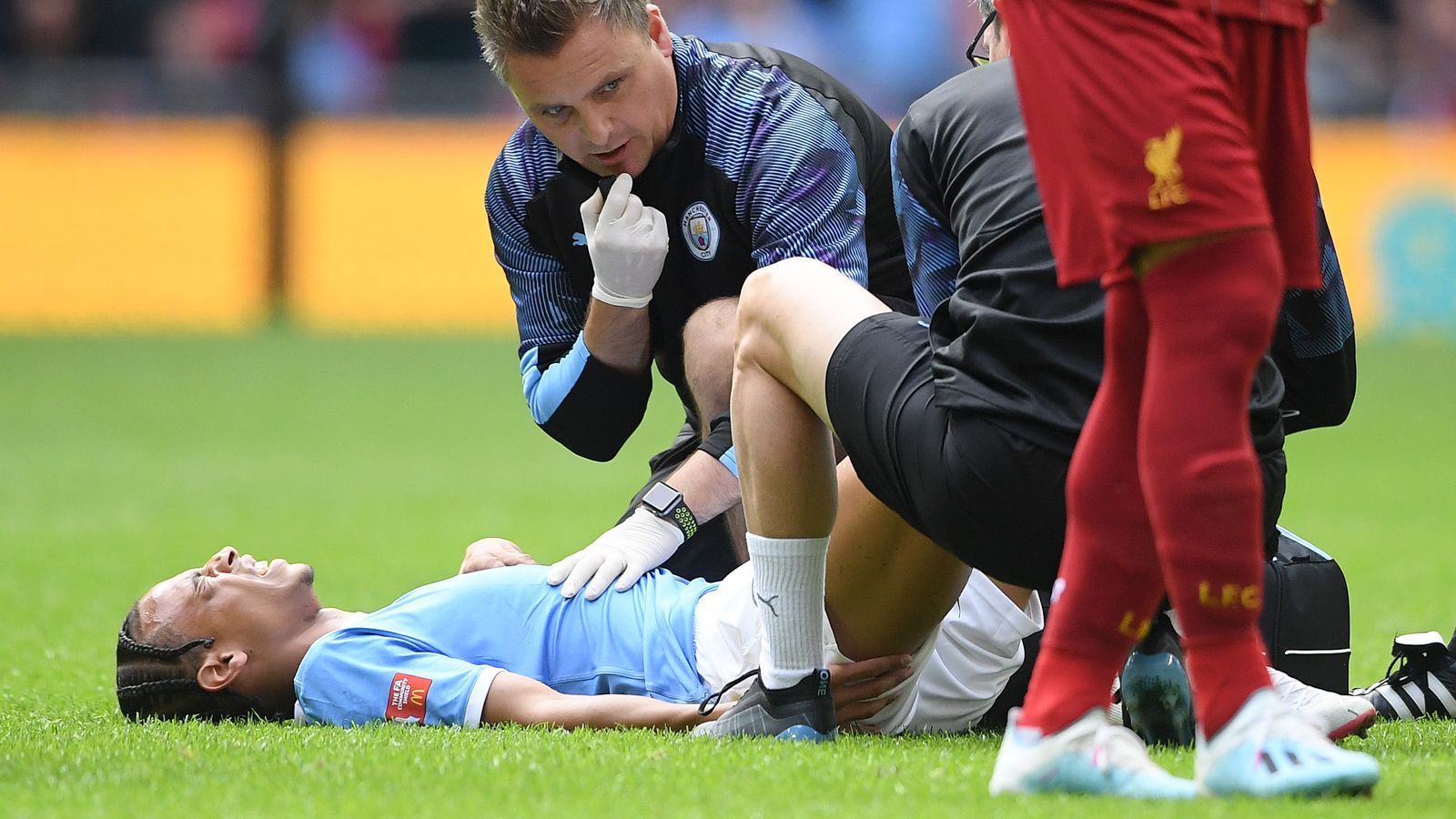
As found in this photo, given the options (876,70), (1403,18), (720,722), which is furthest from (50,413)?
(1403,18)

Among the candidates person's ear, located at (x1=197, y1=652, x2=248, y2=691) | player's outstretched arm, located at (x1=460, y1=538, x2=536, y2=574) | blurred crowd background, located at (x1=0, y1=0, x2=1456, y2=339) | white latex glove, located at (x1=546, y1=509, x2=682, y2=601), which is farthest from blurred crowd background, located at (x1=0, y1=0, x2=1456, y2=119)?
person's ear, located at (x1=197, y1=652, x2=248, y2=691)

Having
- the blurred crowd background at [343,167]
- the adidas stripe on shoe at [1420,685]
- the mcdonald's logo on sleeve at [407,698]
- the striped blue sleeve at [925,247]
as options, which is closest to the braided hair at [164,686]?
the mcdonald's logo on sleeve at [407,698]

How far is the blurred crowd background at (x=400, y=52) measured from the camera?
44.7 feet

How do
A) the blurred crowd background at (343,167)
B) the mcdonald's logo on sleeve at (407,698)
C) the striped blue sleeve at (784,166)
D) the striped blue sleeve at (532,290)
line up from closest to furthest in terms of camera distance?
1. the mcdonald's logo on sleeve at (407,698)
2. the striped blue sleeve at (784,166)
3. the striped blue sleeve at (532,290)
4. the blurred crowd background at (343,167)

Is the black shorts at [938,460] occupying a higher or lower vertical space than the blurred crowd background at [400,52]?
higher

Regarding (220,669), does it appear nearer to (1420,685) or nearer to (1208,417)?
(1208,417)

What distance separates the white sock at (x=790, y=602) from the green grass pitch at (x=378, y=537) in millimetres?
159

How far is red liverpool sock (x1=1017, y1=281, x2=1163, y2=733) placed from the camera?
2443 millimetres

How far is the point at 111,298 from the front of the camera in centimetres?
1395

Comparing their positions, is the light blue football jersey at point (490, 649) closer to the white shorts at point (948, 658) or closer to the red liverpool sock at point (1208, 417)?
the white shorts at point (948, 658)

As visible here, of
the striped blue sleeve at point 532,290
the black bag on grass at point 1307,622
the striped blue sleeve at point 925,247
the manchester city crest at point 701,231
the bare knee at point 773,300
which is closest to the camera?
the bare knee at point 773,300

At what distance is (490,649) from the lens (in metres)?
3.65

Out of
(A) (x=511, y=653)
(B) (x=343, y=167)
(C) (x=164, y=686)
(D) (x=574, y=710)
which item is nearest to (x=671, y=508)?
(A) (x=511, y=653)

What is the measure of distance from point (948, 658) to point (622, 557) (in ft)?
2.41
